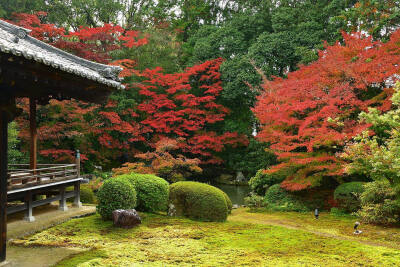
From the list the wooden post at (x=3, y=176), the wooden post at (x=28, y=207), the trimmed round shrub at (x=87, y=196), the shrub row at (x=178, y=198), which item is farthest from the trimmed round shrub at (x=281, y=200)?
the wooden post at (x=3, y=176)

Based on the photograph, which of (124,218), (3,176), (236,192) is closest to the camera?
(3,176)

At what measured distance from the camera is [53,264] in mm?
5395

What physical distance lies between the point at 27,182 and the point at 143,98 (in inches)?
432

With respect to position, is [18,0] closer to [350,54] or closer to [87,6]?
[87,6]

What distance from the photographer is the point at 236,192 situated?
18.9 meters

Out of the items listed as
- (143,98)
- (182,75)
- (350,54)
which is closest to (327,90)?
(350,54)

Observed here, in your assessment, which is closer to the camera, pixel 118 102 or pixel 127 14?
pixel 118 102

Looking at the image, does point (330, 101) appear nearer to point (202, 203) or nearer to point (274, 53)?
point (202, 203)

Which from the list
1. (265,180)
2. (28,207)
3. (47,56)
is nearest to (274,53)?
(265,180)

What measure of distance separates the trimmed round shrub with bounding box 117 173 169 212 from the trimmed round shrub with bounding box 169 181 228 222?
51 centimetres

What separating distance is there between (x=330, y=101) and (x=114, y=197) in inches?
299

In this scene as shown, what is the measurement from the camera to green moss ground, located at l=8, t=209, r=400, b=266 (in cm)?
568

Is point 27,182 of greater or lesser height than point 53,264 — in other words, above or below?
above

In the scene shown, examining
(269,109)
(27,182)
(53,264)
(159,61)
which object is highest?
(159,61)
